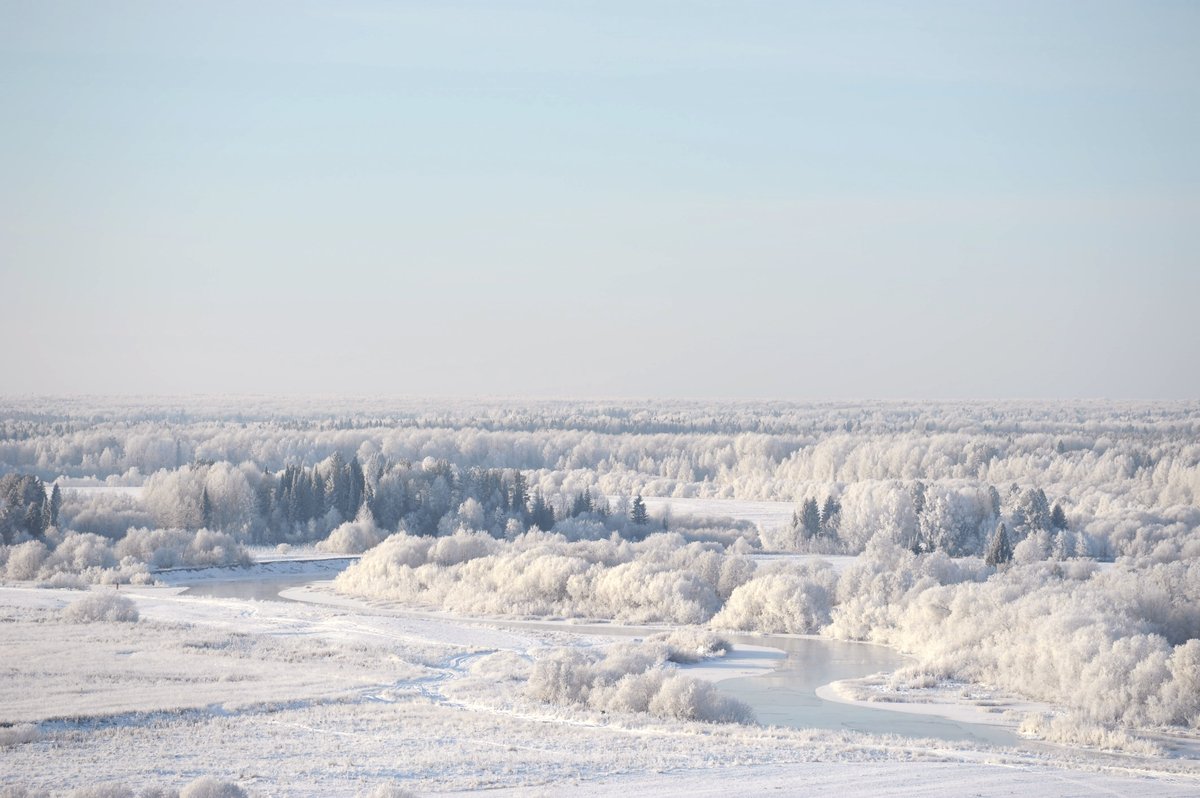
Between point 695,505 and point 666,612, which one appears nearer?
point 666,612

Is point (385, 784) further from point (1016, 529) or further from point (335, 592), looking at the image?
point (1016, 529)

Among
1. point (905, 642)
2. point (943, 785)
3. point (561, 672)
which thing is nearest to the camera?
point (943, 785)

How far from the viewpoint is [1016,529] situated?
7831 centimetres

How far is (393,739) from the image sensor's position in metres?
28.8

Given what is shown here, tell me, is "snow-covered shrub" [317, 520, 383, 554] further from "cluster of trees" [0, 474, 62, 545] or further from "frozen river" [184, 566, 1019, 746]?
"frozen river" [184, 566, 1019, 746]

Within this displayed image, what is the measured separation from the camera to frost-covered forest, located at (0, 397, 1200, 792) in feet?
115

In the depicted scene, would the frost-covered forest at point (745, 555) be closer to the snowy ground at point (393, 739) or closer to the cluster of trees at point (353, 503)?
the cluster of trees at point (353, 503)

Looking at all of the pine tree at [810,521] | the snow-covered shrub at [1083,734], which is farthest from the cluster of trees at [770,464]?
the snow-covered shrub at [1083,734]

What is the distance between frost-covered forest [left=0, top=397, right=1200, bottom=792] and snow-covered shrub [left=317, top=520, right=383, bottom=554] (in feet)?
0.46

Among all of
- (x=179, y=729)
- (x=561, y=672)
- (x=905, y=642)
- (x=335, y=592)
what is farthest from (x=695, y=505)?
(x=179, y=729)

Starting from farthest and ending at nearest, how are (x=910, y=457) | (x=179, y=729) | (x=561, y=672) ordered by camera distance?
(x=910, y=457) → (x=561, y=672) → (x=179, y=729)

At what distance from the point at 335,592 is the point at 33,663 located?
28.8 meters

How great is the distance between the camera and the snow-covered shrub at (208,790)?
20.9 metres

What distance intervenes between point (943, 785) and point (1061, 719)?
804cm
